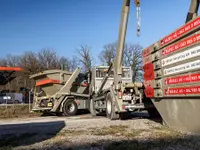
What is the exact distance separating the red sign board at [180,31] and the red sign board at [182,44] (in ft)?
0.62

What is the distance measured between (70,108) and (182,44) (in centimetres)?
1021

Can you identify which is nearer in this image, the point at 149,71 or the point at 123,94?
the point at 149,71

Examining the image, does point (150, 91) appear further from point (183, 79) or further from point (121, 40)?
point (121, 40)

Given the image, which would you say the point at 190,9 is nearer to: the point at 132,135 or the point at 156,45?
the point at 156,45

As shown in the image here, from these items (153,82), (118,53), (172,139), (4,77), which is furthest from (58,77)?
(172,139)

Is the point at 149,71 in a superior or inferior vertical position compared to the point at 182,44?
inferior

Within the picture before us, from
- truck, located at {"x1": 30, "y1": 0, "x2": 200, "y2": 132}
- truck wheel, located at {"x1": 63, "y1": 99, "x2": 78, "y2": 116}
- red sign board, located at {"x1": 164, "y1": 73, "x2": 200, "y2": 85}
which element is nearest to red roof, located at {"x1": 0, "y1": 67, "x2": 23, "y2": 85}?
truck wheel, located at {"x1": 63, "y1": 99, "x2": 78, "y2": 116}

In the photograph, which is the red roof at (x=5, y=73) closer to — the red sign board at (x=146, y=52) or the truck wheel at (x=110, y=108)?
the truck wheel at (x=110, y=108)

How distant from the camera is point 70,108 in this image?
1534 cm

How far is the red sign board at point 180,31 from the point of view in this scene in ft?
18.9

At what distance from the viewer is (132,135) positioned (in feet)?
20.9

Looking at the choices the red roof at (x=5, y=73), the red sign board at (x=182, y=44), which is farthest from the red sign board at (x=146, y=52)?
the red roof at (x=5, y=73)

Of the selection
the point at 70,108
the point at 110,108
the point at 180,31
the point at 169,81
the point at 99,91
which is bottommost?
the point at 70,108

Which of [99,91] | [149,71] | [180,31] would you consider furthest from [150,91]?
[99,91]
